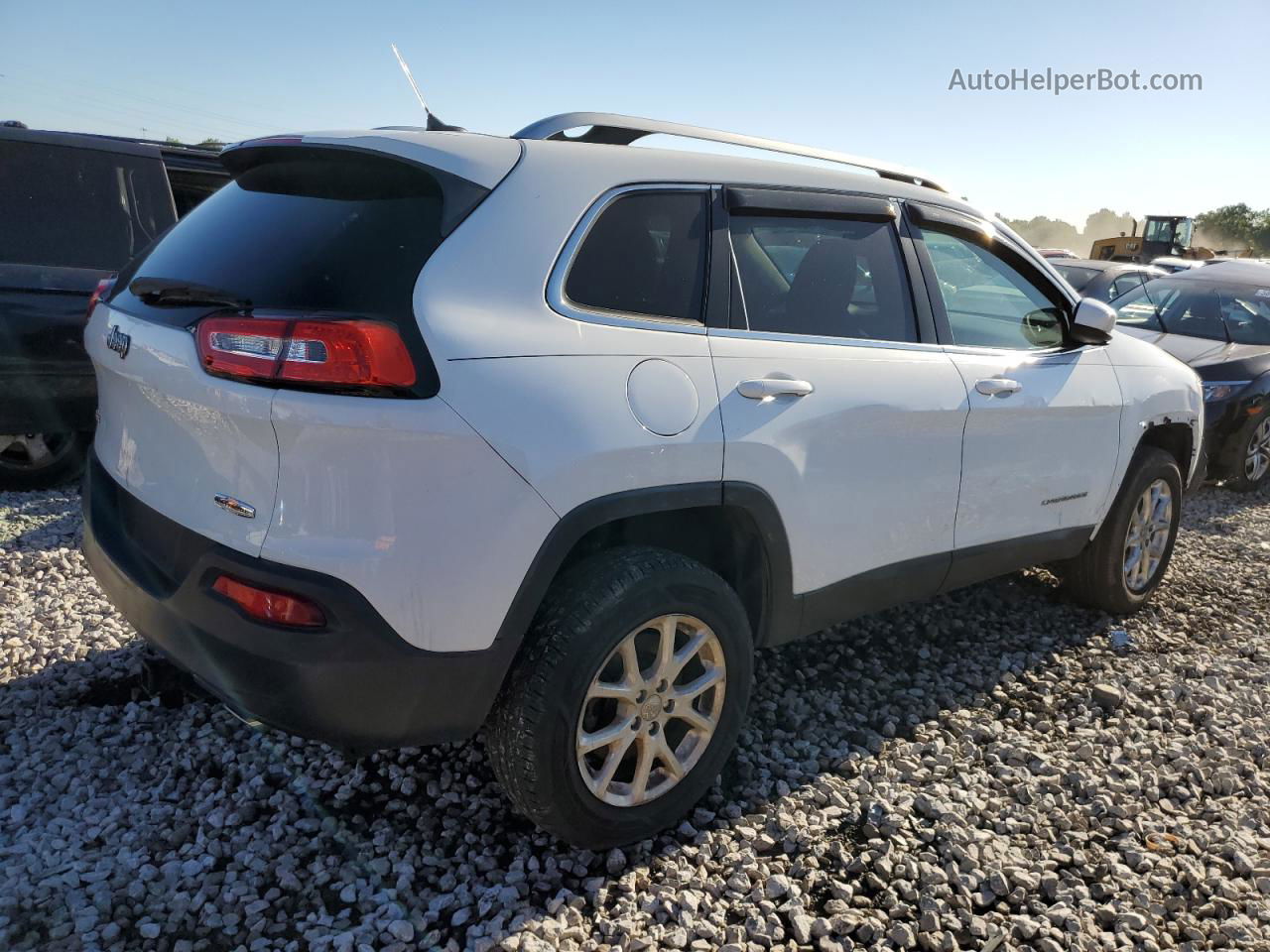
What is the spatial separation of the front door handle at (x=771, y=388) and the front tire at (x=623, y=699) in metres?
0.49

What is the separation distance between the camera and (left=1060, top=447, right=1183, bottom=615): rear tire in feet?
14.0

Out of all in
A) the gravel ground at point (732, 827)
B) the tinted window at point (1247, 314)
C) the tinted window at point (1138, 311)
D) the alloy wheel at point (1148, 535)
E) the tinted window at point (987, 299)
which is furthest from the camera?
the tinted window at point (1138, 311)

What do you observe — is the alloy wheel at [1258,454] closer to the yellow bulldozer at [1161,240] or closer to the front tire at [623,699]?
the front tire at [623,699]

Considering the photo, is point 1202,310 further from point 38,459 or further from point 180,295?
point 38,459

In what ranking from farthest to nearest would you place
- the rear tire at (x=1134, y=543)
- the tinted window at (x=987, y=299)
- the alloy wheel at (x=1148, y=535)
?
the alloy wheel at (x=1148, y=535) < the rear tire at (x=1134, y=543) < the tinted window at (x=987, y=299)

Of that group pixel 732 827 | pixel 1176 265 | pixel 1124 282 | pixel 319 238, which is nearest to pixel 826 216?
pixel 319 238

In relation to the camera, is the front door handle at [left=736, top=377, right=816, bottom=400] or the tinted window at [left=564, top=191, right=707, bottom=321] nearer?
the tinted window at [left=564, top=191, right=707, bottom=321]

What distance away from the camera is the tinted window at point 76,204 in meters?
4.96

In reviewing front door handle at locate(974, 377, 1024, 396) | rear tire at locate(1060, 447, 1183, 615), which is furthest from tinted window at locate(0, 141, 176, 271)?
rear tire at locate(1060, 447, 1183, 615)

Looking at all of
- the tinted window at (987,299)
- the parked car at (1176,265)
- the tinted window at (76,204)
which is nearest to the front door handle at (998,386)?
the tinted window at (987,299)

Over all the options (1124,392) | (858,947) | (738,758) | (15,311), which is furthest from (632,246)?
(15,311)

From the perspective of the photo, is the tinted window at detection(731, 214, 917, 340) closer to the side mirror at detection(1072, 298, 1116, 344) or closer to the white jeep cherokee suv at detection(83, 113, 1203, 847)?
the white jeep cherokee suv at detection(83, 113, 1203, 847)

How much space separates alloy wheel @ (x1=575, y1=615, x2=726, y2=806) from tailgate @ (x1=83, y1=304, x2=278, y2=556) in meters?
0.95

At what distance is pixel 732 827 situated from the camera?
2756mm
